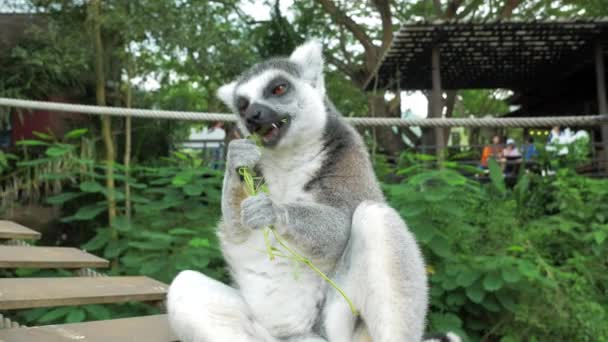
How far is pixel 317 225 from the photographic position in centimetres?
202

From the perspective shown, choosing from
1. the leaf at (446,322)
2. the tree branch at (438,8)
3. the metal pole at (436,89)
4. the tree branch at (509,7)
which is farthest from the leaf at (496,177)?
the tree branch at (438,8)

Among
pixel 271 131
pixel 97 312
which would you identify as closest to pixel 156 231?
pixel 97 312

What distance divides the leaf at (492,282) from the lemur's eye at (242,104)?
226 cm

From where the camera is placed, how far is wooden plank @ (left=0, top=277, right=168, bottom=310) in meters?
2.43

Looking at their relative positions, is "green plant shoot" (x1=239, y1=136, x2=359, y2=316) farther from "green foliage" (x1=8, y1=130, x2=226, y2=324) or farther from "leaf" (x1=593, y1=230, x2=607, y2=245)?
"leaf" (x1=593, y1=230, x2=607, y2=245)

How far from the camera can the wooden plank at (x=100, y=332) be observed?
2.14 meters

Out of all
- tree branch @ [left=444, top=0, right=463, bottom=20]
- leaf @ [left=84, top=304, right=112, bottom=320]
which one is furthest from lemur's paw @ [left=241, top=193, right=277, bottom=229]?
tree branch @ [left=444, top=0, right=463, bottom=20]

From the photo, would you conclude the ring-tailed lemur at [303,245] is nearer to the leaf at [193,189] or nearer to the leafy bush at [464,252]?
the leafy bush at [464,252]

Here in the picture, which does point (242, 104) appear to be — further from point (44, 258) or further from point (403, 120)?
point (44, 258)

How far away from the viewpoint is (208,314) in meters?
2.01

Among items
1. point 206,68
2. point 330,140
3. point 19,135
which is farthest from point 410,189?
point 19,135

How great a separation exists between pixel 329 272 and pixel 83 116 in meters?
6.38

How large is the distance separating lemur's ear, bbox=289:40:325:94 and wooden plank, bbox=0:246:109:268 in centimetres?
184

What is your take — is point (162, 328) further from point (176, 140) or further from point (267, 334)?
point (176, 140)
